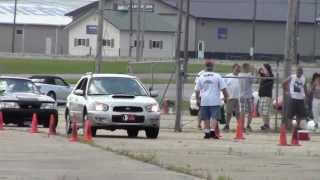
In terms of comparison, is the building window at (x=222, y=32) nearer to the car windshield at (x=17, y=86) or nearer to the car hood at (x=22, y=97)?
the car windshield at (x=17, y=86)

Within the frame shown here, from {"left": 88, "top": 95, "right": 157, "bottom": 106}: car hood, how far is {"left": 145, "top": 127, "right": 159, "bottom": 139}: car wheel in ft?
2.00

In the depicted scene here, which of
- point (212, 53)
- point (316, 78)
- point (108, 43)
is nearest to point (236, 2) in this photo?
point (212, 53)

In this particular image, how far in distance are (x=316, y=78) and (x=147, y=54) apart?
82.6 meters

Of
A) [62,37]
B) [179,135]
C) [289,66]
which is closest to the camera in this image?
[179,135]

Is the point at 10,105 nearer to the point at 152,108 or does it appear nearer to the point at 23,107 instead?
the point at 23,107

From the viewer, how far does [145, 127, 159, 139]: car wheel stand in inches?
818

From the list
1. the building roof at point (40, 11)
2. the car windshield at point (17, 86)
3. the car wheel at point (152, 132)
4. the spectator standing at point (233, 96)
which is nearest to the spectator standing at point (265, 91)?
the spectator standing at point (233, 96)

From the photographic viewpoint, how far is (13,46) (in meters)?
107

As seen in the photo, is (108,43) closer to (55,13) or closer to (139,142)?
(55,13)

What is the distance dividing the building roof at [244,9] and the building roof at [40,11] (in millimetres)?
17289

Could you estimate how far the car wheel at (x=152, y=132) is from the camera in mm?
20777

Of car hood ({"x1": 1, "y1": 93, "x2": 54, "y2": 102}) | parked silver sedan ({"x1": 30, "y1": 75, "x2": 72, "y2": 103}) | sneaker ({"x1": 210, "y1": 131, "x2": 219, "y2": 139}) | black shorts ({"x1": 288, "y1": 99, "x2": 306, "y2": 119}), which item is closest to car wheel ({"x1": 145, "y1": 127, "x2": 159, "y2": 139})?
sneaker ({"x1": 210, "y1": 131, "x2": 219, "y2": 139})

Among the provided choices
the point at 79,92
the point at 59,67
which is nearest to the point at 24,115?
the point at 79,92

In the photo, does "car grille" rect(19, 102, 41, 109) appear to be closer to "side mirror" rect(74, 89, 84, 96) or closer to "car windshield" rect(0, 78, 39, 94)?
"car windshield" rect(0, 78, 39, 94)
